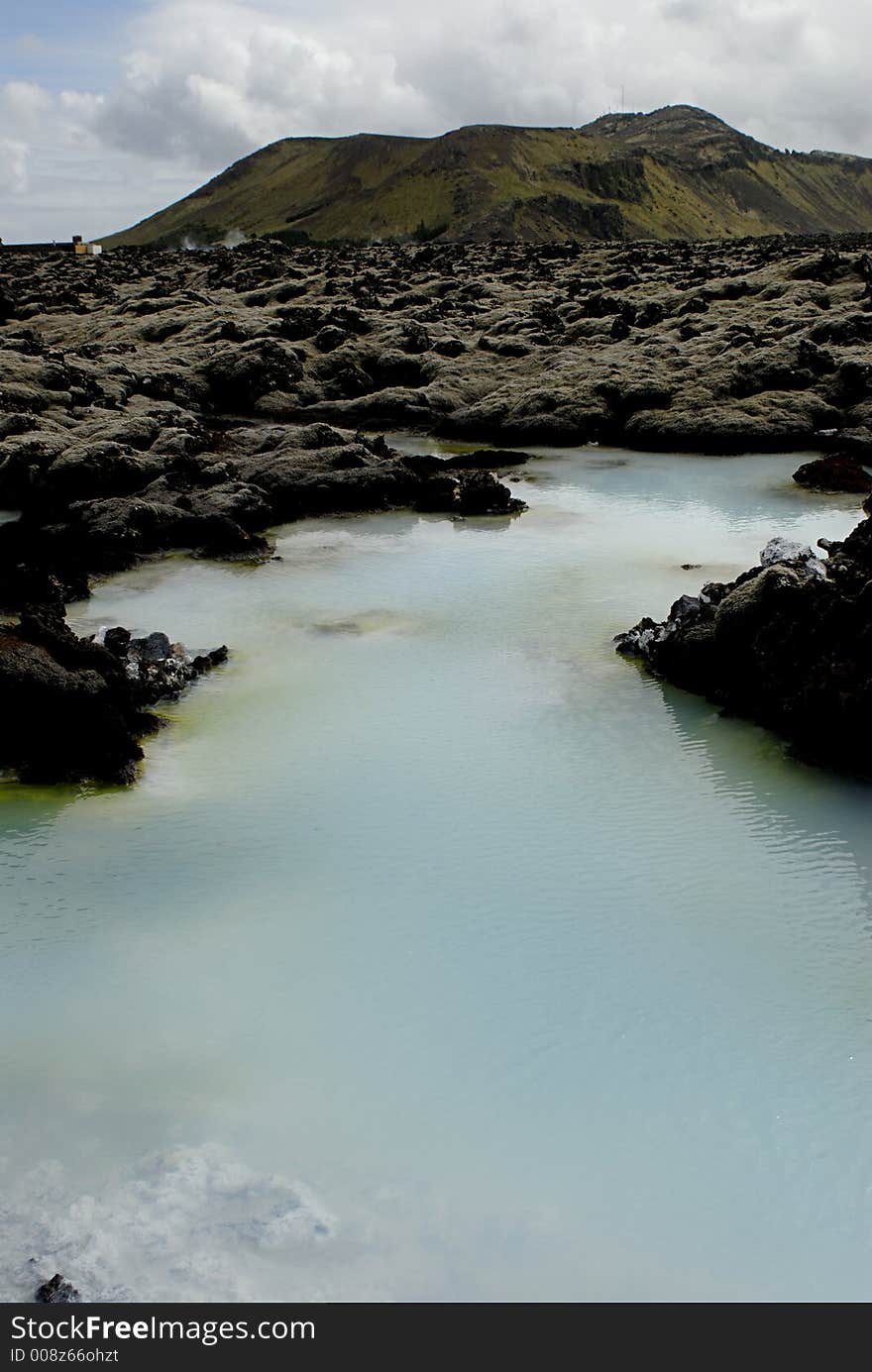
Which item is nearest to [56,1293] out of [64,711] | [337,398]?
[64,711]

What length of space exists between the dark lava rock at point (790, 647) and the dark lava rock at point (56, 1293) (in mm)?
7107

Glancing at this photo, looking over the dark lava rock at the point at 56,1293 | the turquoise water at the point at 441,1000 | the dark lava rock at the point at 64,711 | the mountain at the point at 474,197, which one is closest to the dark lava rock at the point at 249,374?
the turquoise water at the point at 441,1000

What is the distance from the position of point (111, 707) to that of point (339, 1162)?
17.9ft

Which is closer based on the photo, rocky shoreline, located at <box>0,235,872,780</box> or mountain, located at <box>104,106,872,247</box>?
rocky shoreline, located at <box>0,235,872,780</box>

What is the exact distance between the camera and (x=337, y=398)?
2981 cm

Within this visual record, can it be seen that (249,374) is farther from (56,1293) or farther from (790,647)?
(56,1293)

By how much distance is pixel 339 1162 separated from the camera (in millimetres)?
5539

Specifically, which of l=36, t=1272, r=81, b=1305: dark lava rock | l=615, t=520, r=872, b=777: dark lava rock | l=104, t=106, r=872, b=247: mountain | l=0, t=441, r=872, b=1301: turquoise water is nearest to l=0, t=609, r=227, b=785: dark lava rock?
l=0, t=441, r=872, b=1301: turquoise water

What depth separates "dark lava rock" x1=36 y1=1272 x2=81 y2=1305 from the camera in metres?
4.79

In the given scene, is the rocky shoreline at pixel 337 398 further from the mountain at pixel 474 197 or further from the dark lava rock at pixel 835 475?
the mountain at pixel 474 197

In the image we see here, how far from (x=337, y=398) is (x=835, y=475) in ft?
46.6

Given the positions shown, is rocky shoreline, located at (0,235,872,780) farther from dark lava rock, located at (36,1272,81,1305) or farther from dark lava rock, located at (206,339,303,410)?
dark lava rock, located at (36,1272,81,1305)

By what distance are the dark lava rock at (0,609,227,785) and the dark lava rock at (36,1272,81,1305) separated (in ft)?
16.7
